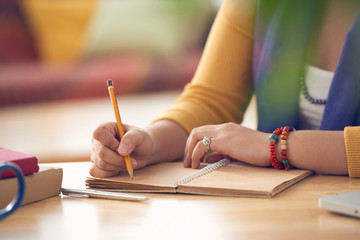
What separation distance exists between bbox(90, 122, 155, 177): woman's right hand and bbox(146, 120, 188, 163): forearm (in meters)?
0.04

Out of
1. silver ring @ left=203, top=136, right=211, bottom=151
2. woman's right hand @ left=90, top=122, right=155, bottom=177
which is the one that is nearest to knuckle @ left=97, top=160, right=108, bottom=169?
woman's right hand @ left=90, top=122, right=155, bottom=177

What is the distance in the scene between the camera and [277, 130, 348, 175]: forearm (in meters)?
0.83

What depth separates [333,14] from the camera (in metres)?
1.14

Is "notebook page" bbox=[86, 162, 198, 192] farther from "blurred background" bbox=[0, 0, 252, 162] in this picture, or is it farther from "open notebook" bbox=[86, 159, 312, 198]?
"blurred background" bbox=[0, 0, 252, 162]

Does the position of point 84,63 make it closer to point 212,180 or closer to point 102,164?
point 102,164

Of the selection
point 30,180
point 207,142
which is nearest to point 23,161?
point 30,180

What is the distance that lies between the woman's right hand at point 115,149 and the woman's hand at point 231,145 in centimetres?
9

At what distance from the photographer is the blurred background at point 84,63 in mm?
3105

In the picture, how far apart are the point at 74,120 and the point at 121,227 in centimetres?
284

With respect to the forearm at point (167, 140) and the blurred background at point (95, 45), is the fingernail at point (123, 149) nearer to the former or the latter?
the forearm at point (167, 140)

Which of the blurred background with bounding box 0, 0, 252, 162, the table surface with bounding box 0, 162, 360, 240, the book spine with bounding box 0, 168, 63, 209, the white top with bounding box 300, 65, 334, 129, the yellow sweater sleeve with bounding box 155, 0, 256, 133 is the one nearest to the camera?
the table surface with bounding box 0, 162, 360, 240

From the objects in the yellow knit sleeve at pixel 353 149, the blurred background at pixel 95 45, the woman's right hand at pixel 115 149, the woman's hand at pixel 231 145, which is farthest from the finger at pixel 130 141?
the blurred background at pixel 95 45

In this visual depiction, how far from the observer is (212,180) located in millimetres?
760

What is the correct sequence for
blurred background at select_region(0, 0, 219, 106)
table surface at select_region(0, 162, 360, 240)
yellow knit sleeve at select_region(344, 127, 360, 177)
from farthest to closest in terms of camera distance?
blurred background at select_region(0, 0, 219, 106), yellow knit sleeve at select_region(344, 127, 360, 177), table surface at select_region(0, 162, 360, 240)
